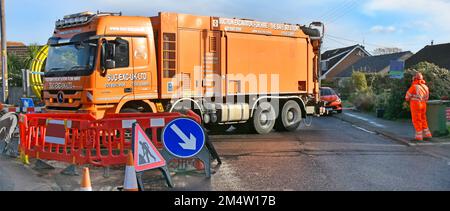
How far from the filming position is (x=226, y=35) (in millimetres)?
13164

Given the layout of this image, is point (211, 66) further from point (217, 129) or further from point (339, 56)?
point (339, 56)

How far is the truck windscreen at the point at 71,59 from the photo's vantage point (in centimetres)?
1068

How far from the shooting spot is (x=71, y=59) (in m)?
11.2

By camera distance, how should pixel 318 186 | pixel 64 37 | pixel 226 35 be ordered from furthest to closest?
pixel 226 35 < pixel 64 37 < pixel 318 186

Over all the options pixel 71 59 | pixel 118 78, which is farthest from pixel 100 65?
pixel 71 59

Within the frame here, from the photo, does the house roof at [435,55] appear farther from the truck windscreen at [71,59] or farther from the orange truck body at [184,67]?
the truck windscreen at [71,59]

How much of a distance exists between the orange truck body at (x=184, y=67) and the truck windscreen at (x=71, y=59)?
52 millimetres

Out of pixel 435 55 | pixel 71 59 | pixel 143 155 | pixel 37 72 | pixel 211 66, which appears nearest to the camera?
pixel 143 155

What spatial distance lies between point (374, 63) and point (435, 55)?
17.3 m

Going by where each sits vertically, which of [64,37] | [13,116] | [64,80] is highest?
[64,37]

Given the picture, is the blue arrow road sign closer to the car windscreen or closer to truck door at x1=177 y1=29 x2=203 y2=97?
truck door at x1=177 y1=29 x2=203 y2=97

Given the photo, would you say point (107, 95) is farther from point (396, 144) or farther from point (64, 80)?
point (396, 144)
